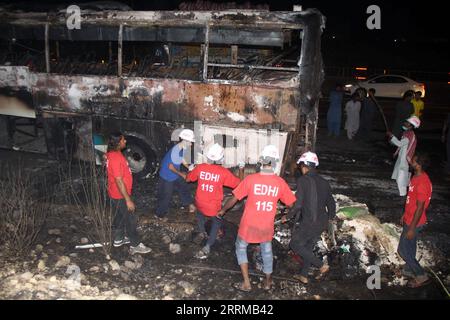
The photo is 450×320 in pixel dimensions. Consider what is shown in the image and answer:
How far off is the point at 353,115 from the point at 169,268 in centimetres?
761

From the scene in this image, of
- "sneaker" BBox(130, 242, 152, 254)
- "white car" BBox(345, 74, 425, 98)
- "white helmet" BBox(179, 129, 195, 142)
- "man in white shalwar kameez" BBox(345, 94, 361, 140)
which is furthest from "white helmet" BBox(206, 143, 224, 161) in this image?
"white car" BBox(345, 74, 425, 98)

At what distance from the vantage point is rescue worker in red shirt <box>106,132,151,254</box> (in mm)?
4551

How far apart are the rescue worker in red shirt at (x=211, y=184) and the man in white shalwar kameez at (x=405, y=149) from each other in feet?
10.3

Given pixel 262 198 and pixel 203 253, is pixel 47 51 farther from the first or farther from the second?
pixel 262 198

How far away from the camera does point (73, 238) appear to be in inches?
204

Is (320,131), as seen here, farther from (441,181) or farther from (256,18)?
(256,18)

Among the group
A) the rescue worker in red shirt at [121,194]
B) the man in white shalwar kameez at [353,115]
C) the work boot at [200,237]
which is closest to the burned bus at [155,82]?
the work boot at [200,237]

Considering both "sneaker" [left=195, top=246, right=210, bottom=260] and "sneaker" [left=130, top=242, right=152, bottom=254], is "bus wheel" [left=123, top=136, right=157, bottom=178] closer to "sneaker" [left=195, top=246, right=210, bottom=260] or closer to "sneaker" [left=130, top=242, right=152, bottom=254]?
"sneaker" [left=130, top=242, right=152, bottom=254]

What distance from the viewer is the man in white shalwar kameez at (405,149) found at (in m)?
6.38

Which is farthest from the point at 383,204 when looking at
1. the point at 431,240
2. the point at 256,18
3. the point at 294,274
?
the point at 256,18

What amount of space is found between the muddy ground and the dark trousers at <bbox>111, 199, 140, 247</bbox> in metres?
0.22

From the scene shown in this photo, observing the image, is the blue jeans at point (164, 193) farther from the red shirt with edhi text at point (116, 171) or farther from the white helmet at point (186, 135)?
the red shirt with edhi text at point (116, 171)

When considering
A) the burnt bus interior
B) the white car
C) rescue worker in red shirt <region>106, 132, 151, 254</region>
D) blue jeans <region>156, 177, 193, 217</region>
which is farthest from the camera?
the white car

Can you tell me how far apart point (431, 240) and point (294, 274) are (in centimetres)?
219
